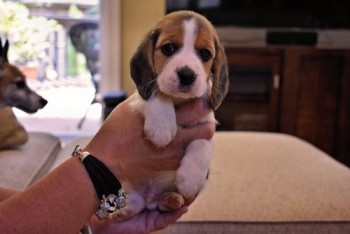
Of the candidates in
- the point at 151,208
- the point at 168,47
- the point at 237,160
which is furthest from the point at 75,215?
the point at 237,160

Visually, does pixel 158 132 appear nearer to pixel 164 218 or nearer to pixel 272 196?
pixel 164 218

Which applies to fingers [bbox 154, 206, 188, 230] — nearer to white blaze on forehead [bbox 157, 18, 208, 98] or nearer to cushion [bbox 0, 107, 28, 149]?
white blaze on forehead [bbox 157, 18, 208, 98]

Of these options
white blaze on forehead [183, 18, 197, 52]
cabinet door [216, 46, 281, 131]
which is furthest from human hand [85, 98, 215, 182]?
cabinet door [216, 46, 281, 131]

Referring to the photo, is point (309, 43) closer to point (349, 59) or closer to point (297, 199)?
point (349, 59)

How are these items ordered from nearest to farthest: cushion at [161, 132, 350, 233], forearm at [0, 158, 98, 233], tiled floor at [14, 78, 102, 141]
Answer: forearm at [0, 158, 98, 233]
cushion at [161, 132, 350, 233]
tiled floor at [14, 78, 102, 141]

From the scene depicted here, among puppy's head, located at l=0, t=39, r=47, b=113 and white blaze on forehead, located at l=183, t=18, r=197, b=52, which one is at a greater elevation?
white blaze on forehead, located at l=183, t=18, r=197, b=52
